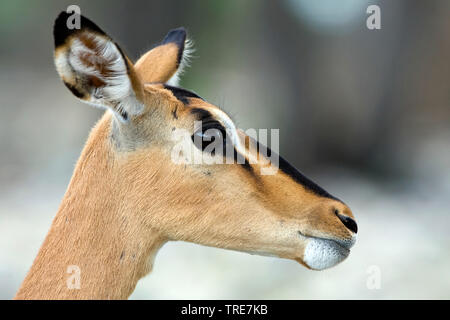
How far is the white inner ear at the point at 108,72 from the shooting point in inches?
101

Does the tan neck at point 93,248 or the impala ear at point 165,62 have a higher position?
the impala ear at point 165,62

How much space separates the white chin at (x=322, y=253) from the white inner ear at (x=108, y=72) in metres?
1.17

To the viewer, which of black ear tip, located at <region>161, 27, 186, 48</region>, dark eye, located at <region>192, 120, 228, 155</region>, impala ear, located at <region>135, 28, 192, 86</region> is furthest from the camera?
black ear tip, located at <region>161, 27, 186, 48</region>

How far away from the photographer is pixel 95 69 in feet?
8.79

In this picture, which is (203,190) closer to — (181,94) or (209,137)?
(209,137)

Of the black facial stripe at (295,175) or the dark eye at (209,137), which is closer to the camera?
the dark eye at (209,137)

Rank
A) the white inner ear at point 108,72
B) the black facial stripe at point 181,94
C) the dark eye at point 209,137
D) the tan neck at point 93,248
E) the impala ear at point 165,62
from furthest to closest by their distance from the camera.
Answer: the impala ear at point 165,62, the black facial stripe at point 181,94, the dark eye at point 209,137, the tan neck at point 93,248, the white inner ear at point 108,72

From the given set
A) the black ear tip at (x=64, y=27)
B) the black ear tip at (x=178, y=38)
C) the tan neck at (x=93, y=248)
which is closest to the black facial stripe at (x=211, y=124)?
the tan neck at (x=93, y=248)

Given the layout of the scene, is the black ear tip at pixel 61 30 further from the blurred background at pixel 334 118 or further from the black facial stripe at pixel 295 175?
the blurred background at pixel 334 118

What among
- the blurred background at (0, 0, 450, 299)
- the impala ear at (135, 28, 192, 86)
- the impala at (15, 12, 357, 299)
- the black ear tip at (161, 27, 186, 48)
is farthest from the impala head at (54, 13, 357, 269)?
the blurred background at (0, 0, 450, 299)

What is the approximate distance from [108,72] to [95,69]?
61 mm

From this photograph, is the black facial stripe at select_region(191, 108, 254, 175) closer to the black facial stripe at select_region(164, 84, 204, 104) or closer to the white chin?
the black facial stripe at select_region(164, 84, 204, 104)

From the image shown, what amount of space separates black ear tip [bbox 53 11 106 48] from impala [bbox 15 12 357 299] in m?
0.24

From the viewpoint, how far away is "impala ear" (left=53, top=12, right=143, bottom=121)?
2.51 meters
